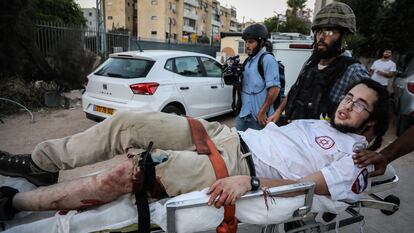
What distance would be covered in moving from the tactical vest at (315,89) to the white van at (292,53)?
3.98m

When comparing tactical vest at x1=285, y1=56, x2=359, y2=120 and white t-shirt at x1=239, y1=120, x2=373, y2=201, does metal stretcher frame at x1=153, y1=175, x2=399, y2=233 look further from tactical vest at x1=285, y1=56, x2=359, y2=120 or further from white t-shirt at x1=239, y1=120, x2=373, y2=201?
tactical vest at x1=285, y1=56, x2=359, y2=120

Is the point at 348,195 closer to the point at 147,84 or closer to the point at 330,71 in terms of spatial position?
the point at 330,71

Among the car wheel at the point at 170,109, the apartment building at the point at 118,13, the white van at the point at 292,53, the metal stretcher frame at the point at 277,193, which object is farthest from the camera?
the apartment building at the point at 118,13

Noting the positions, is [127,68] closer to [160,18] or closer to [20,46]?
[20,46]

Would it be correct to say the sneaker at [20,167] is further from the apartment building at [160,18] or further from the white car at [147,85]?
the apartment building at [160,18]

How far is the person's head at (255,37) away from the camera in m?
3.26

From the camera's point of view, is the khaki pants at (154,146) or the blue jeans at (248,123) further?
the blue jeans at (248,123)

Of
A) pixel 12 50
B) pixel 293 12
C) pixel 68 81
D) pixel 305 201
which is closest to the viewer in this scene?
pixel 305 201

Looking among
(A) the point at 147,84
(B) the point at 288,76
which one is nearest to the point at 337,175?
(A) the point at 147,84

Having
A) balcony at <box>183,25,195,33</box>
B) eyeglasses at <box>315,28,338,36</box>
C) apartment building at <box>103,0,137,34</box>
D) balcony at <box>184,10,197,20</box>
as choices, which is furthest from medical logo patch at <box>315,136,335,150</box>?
balcony at <box>184,10,197,20</box>

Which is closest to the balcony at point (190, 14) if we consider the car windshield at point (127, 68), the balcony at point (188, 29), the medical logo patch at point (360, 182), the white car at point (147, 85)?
A: the balcony at point (188, 29)

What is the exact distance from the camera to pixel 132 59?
5.21 metres

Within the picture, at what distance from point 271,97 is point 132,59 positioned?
2930 mm

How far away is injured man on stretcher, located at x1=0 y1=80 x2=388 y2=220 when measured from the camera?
5.42 feet
